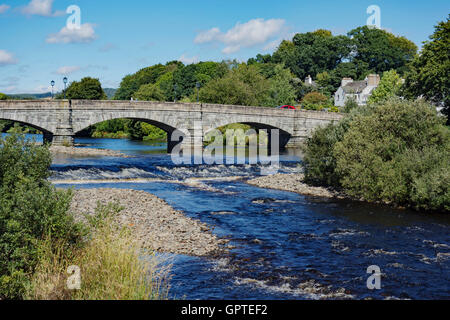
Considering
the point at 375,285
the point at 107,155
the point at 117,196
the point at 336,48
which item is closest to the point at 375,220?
the point at 375,285

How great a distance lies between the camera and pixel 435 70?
5131 cm

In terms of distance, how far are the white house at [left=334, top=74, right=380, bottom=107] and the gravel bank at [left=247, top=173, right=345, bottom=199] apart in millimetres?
74081

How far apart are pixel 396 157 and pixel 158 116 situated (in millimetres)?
35332

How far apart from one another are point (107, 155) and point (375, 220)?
35.6 m

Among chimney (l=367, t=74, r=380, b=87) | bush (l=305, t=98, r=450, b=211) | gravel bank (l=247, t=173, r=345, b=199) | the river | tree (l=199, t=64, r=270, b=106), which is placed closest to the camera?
the river

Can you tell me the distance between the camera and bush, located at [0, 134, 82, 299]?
1055 centimetres

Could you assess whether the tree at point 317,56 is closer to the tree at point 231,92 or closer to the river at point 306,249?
the tree at point 231,92

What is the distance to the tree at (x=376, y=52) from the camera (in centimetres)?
13250

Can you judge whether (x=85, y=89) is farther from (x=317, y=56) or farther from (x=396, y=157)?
(x=396, y=157)

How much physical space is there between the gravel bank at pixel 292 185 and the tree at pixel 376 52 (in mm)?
108139

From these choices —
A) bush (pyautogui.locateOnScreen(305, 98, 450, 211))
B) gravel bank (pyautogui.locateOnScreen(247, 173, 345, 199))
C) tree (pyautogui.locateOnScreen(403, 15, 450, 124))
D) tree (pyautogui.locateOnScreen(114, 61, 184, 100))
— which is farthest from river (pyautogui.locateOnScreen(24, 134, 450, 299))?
tree (pyautogui.locateOnScreen(114, 61, 184, 100))

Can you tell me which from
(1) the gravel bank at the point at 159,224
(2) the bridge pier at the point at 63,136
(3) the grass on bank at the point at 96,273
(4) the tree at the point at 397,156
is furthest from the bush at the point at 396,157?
(2) the bridge pier at the point at 63,136

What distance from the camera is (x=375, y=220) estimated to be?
68.6 feet

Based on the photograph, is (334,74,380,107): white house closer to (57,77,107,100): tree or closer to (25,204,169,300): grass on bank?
(57,77,107,100): tree
